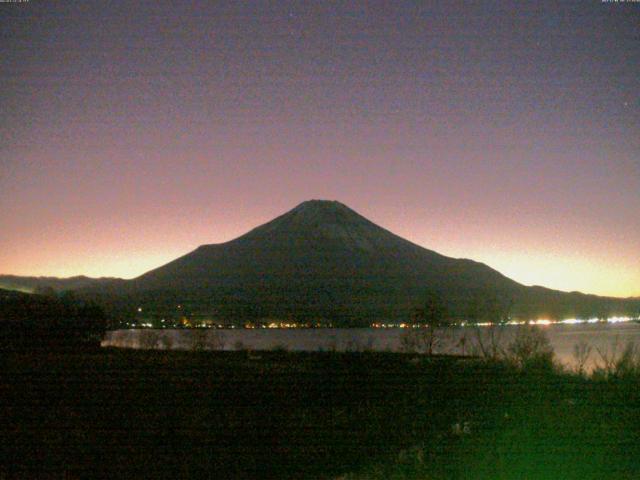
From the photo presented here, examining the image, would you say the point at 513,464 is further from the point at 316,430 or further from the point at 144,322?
the point at 144,322

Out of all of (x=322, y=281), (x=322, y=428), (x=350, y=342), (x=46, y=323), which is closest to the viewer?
(x=322, y=428)

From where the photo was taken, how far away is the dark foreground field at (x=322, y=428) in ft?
23.5

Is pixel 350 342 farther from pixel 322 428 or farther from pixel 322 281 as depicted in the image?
pixel 322 281

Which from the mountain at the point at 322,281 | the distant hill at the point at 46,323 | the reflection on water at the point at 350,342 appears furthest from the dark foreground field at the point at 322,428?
the mountain at the point at 322,281

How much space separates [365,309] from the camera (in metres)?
118

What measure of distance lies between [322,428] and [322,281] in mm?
122152

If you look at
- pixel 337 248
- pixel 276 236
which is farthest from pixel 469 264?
pixel 276 236

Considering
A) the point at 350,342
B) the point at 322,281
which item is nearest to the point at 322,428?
the point at 350,342

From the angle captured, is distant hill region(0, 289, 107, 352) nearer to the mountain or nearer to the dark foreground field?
the dark foreground field

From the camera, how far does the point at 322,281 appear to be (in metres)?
134

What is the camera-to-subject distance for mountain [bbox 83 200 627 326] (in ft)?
389

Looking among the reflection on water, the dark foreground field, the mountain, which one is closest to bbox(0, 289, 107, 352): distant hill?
the reflection on water

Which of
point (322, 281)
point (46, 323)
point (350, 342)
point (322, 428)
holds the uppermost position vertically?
point (322, 281)

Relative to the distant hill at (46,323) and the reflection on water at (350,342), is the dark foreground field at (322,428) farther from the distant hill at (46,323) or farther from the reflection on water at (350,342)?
the distant hill at (46,323)
